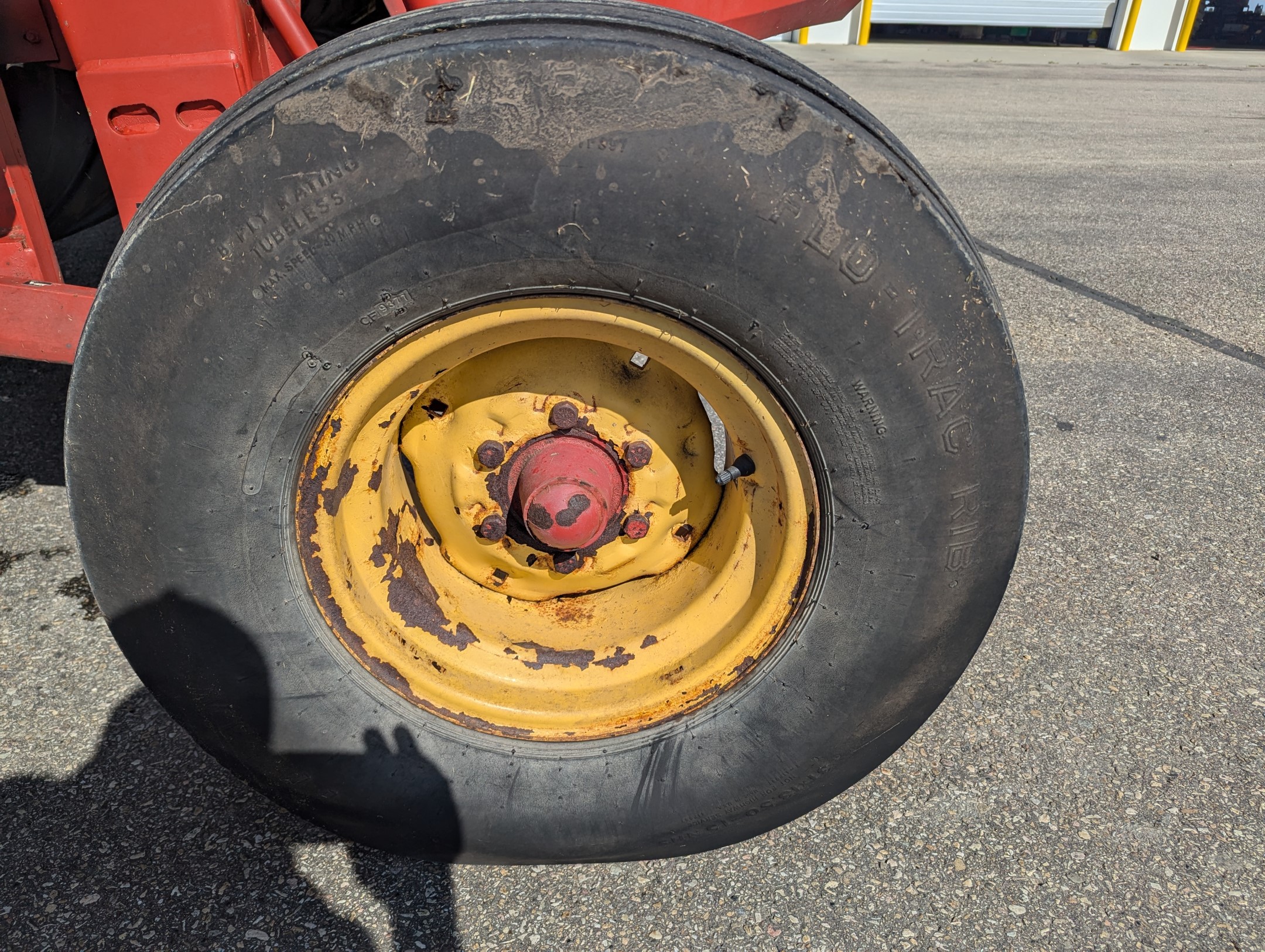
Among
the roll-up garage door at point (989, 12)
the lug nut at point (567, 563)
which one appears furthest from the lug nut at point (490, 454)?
the roll-up garage door at point (989, 12)

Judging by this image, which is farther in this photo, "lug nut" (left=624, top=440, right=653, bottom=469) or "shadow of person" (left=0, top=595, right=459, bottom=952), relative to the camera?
"lug nut" (left=624, top=440, right=653, bottom=469)

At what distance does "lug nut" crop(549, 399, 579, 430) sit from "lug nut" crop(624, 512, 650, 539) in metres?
0.20

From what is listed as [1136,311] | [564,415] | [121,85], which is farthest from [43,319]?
[1136,311]

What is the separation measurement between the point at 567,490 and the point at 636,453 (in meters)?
0.18

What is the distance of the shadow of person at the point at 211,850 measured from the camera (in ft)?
4.66

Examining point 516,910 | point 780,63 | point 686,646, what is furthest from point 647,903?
point 780,63

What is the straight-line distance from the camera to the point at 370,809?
150 centimetres

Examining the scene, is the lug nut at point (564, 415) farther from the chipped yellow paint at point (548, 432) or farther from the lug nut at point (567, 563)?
the lug nut at point (567, 563)

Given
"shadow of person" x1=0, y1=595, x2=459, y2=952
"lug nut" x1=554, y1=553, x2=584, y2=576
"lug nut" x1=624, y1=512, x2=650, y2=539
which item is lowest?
"shadow of person" x1=0, y1=595, x2=459, y2=952

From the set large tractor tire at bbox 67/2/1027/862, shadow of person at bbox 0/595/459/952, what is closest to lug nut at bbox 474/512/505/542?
large tractor tire at bbox 67/2/1027/862

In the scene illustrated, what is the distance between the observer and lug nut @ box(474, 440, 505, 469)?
159 cm

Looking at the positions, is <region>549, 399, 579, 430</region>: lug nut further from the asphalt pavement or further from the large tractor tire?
the asphalt pavement

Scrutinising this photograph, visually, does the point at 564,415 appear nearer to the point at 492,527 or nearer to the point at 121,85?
the point at 492,527

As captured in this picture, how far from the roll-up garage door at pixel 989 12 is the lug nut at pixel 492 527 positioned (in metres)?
16.7
